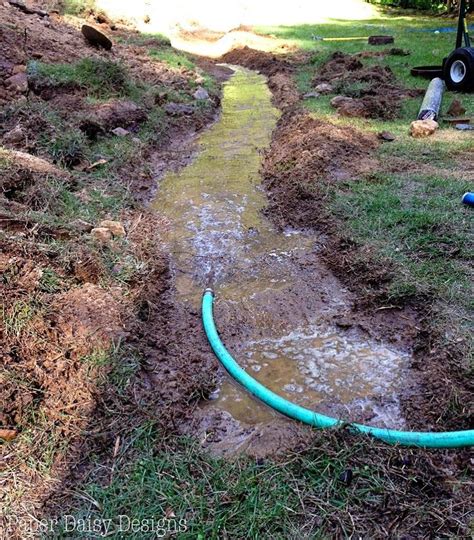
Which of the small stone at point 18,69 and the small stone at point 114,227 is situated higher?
the small stone at point 18,69

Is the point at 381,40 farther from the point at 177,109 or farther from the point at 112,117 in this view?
A: the point at 112,117

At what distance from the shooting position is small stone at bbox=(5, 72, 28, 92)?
7848mm

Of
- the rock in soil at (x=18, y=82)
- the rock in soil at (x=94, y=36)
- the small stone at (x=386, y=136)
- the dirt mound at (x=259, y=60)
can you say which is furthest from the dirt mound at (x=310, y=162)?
the rock in soil at (x=94, y=36)

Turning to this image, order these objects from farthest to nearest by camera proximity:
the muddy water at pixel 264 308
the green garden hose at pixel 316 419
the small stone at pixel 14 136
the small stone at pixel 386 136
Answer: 1. the small stone at pixel 386 136
2. the small stone at pixel 14 136
3. the muddy water at pixel 264 308
4. the green garden hose at pixel 316 419

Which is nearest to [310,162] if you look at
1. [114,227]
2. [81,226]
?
[114,227]

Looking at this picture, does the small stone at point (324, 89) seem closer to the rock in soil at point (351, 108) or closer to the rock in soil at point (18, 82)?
the rock in soil at point (351, 108)

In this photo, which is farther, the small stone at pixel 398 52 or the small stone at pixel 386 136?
the small stone at pixel 398 52

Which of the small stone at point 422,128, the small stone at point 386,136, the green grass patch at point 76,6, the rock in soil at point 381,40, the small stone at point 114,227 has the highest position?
the green grass patch at point 76,6

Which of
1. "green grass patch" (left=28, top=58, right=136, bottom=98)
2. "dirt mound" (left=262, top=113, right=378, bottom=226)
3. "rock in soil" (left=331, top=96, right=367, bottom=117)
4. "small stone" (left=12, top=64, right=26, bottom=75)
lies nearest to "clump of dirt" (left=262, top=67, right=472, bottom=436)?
"dirt mound" (left=262, top=113, right=378, bottom=226)

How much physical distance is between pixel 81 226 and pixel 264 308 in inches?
80.1

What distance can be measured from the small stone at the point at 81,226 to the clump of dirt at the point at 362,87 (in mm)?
5366

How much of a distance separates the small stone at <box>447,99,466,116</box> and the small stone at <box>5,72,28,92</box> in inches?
283

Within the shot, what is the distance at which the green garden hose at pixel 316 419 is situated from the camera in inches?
106

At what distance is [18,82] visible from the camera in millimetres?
7957
